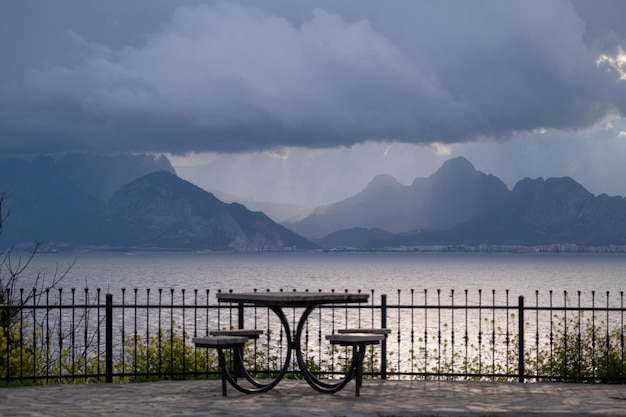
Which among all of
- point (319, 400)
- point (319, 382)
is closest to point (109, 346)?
point (319, 382)

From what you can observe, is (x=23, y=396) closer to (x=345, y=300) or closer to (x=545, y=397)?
(x=345, y=300)

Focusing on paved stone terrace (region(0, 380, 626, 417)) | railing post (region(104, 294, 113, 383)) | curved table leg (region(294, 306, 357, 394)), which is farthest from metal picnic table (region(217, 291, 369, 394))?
railing post (region(104, 294, 113, 383))

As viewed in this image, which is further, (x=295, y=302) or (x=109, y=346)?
(x=109, y=346)

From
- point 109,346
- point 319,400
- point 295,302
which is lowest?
point 319,400

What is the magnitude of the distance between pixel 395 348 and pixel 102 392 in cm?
2623

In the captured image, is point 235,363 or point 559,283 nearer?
point 235,363

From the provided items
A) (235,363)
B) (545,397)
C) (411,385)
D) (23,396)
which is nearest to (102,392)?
(23,396)

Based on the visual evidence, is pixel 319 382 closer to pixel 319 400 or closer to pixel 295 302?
pixel 319 400

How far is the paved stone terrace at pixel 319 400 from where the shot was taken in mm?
11352

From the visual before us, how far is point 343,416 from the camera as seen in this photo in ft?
36.1

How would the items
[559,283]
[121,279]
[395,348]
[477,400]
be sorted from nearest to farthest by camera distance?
[477,400]
[395,348]
[559,283]
[121,279]

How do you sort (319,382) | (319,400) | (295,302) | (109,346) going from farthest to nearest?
(109,346) < (319,382) < (295,302) < (319,400)

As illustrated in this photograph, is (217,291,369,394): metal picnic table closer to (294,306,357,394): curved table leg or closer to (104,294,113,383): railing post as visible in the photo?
(294,306,357,394): curved table leg

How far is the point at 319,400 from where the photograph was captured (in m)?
12.4
